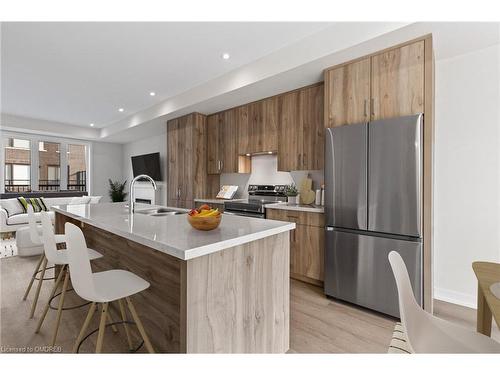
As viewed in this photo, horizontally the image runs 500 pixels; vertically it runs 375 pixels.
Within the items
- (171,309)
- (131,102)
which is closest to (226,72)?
(131,102)

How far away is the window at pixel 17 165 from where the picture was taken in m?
6.10

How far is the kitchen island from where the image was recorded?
114cm

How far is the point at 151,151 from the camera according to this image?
675 cm

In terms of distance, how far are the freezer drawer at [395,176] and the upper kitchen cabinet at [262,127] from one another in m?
1.56

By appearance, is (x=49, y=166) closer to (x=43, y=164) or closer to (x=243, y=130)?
(x=43, y=164)

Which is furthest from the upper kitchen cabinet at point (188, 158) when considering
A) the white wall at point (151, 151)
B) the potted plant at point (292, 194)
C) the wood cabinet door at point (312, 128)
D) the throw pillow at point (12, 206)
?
the throw pillow at point (12, 206)

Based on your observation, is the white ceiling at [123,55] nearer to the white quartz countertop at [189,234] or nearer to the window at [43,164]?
the white quartz countertop at [189,234]

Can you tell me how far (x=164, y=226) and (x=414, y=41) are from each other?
7.97 feet

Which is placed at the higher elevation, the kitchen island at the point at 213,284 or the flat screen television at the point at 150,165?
the flat screen television at the point at 150,165

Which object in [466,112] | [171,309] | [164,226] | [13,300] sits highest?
[466,112]

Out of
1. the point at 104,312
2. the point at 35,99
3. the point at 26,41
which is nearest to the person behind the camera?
the point at 104,312
